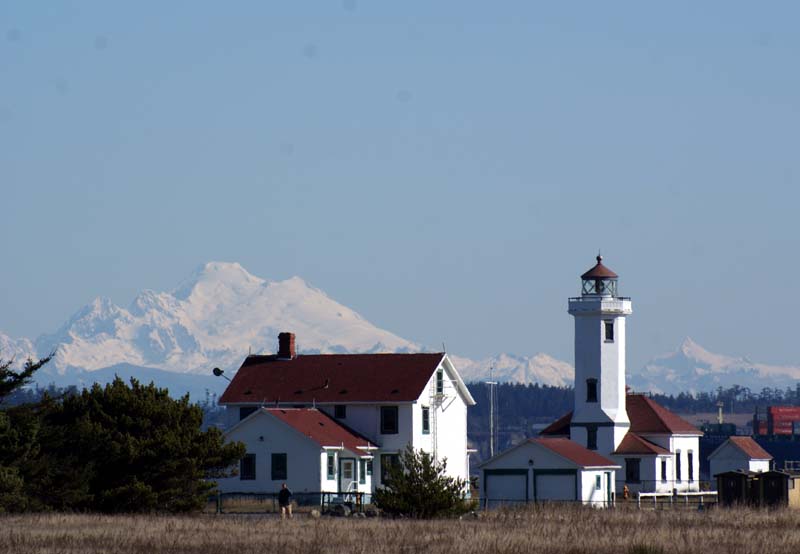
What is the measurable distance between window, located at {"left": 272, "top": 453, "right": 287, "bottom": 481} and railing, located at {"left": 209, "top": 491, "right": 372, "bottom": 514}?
1.51 m

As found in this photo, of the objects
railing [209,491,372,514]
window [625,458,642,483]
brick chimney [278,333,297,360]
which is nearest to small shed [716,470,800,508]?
railing [209,491,372,514]

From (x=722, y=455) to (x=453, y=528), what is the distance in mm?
70624

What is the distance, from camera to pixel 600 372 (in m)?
95.2

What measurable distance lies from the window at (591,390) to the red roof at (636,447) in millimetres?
2804

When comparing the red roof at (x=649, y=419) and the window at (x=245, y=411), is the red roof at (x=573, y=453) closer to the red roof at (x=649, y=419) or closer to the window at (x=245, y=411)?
the red roof at (x=649, y=419)

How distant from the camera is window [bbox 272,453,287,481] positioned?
78.8 m

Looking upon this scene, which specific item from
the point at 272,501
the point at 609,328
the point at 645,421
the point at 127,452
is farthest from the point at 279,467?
the point at 645,421

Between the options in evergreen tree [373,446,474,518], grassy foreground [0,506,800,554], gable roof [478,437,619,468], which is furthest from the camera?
gable roof [478,437,619,468]

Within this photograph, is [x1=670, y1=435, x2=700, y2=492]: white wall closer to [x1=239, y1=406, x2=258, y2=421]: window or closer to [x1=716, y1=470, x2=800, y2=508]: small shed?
[x1=239, y1=406, x2=258, y2=421]: window

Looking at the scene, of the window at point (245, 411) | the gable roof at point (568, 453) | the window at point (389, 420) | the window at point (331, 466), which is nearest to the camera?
the window at point (331, 466)

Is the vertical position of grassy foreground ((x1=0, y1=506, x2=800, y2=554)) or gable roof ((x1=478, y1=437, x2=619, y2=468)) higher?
gable roof ((x1=478, y1=437, x2=619, y2=468))

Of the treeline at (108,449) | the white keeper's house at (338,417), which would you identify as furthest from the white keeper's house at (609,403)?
the treeline at (108,449)

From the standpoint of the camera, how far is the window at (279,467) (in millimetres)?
78812

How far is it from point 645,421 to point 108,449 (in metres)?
47.3
